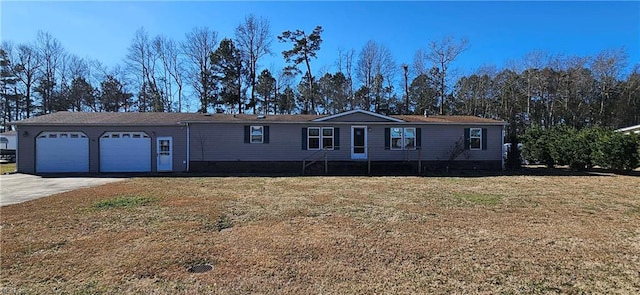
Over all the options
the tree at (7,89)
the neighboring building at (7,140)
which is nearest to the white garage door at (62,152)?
the neighboring building at (7,140)

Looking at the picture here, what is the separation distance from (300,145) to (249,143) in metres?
2.35

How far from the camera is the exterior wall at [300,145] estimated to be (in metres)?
15.7

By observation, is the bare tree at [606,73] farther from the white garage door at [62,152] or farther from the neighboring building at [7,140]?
the neighboring building at [7,140]

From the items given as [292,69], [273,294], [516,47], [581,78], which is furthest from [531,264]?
[581,78]

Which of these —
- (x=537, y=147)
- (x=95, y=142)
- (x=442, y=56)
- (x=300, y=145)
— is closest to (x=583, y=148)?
(x=537, y=147)

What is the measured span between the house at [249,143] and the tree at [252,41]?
1485cm

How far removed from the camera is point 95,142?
15.3 m

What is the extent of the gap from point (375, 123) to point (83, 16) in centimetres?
1169

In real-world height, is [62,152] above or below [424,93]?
below

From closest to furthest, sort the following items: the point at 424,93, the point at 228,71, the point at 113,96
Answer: the point at 228,71, the point at 113,96, the point at 424,93

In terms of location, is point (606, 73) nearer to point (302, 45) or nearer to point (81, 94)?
point (302, 45)

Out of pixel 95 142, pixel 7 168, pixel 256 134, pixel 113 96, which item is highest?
pixel 113 96

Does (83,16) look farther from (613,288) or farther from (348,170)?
(613,288)

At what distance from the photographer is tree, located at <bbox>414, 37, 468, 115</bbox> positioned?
31766 millimetres
